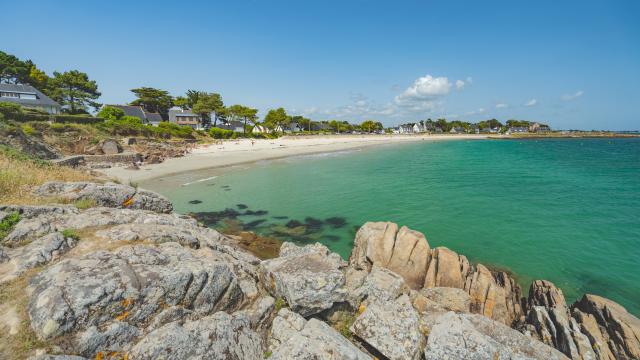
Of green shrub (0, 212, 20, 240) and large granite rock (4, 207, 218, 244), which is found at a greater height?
green shrub (0, 212, 20, 240)

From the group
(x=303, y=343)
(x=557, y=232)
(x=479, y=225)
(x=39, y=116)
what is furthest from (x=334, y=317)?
(x=39, y=116)

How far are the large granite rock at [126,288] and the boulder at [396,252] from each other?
658 centimetres

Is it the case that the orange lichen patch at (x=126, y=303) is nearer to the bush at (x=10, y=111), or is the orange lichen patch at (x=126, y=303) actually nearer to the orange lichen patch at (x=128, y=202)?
the orange lichen patch at (x=128, y=202)

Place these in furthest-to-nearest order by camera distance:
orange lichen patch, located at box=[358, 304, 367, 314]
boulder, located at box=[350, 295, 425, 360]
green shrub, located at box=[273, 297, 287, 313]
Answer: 1. orange lichen patch, located at box=[358, 304, 367, 314]
2. green shrub, located at box=[273, 297, 287, 313]
3. boulder, located at box=[350, 295, 425, 360]

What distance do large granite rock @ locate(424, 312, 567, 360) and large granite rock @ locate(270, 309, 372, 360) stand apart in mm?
1790

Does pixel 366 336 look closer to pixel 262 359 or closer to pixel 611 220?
pixel 262 359

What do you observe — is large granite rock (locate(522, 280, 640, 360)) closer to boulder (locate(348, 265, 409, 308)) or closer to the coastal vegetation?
boulder (locate(348, 265, 409, 308))

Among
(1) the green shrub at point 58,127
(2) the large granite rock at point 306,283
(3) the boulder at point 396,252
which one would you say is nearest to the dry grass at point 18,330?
(2) the large granite rock at point 306,283

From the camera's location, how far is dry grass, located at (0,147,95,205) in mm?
9891

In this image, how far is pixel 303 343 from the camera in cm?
545

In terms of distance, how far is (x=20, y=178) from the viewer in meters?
11.5

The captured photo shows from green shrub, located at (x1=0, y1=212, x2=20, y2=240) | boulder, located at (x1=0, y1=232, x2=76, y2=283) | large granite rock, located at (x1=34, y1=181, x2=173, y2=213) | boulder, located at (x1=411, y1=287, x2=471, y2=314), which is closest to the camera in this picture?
boulder, located at (x1=0, y1=232, x2=76, y2=283)

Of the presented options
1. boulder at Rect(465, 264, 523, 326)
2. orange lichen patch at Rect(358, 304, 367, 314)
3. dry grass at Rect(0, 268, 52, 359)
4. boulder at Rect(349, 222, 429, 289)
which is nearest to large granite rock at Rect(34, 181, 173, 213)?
dry grass at Rect(0, 268, 52, 359)

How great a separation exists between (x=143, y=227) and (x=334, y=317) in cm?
666
